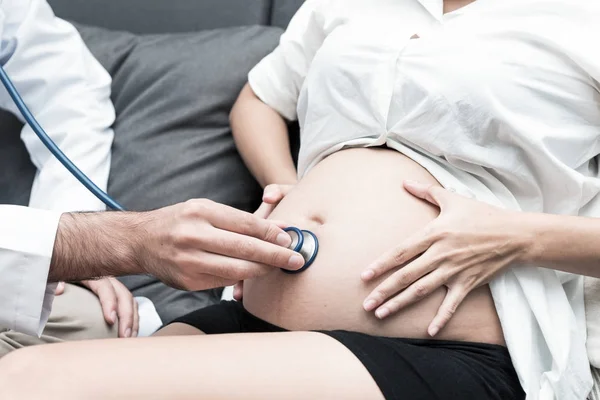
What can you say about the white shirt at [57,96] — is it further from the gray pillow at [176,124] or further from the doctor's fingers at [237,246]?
the doctor's fingers at [237,246]

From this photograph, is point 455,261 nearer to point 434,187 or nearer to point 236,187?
point 434,187

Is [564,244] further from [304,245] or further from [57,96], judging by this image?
[57,96]

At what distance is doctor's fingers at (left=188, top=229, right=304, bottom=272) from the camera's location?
88 centimetres

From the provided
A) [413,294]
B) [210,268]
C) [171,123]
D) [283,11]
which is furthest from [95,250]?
[283,11]

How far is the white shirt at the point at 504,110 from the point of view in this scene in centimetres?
102

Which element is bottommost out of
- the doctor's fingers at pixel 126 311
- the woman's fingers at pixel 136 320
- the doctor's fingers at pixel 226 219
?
the woman's fingers at pixel 136 320

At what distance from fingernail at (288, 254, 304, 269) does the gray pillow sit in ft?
1.77

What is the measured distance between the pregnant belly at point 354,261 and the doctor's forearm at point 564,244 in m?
0.09

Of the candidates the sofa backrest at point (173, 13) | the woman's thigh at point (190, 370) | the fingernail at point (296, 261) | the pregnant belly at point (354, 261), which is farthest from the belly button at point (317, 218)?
the sofa backrest at point (173, 13)

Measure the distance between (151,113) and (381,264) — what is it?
0.82m

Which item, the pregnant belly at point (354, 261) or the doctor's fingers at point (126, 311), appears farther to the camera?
the doctor's fingers at point (126, 311)

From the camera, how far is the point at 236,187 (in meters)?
1.55

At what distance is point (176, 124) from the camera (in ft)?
5.19

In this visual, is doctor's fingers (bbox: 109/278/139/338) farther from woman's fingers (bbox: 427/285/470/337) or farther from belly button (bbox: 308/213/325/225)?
woman's fingers (bbox: 427/285/470/337)
